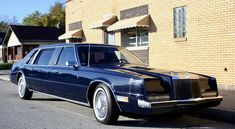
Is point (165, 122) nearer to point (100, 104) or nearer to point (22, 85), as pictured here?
point (100, 104)

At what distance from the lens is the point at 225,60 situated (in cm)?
1234

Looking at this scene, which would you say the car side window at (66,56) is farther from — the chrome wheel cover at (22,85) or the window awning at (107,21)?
the window awning at (107,21)

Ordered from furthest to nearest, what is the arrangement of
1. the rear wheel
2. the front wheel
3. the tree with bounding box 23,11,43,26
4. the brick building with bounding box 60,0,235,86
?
1. the tree with bounding box 23,11,43,26
2. the brick building with bounding box 60,0,235,86
3. the rear wheel
4. the front wheel

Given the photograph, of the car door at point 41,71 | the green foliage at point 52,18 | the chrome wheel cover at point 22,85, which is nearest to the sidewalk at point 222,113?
the car door at point 41,71

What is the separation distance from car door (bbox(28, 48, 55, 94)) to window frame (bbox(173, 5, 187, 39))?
5.53m

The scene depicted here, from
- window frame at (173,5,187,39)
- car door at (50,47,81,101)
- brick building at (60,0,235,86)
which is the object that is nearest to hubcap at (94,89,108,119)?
car door at (50,47,81,101)

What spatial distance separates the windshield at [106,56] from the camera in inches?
344

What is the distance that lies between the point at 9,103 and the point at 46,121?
3.11 meters

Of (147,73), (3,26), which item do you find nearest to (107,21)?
(147,73)

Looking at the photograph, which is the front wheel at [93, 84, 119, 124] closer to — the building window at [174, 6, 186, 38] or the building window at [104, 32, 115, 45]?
the building window at [174, 6, 186, 38]

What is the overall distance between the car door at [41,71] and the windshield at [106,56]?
4.21 ft

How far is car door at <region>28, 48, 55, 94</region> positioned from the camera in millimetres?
Result: 9996

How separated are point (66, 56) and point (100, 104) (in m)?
1.94

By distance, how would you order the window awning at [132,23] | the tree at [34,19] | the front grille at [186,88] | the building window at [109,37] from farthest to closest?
the tree at [34,19]
the building window at [109,37]
the window awning at [132,23]
the front grille at [186,88]
